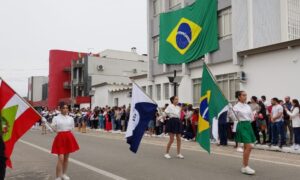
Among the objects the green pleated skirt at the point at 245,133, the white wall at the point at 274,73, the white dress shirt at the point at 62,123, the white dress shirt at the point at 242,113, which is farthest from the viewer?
the white wall at the point at 274,73

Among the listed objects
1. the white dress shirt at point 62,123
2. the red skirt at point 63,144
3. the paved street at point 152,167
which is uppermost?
the white dress shirt at point 62,123

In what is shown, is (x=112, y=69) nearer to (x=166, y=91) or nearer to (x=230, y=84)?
(x=166, y=91)

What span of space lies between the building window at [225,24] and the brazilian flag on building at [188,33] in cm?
32

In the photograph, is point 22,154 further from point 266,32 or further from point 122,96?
point 122,96

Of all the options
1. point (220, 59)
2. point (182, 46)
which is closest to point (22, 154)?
point (220, 59)

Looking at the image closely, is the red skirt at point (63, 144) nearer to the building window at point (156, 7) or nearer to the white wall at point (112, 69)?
the building window at point (156, 7)

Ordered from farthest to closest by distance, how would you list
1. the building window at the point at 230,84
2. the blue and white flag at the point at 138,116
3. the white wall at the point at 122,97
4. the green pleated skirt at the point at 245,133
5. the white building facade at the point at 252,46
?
the white wall at the point at 122,97, the building window at the point at 230,84, the white building facade at the point at 252,46, the blue and white flag at the point at 138,116, the green pleated skirt at the point at 245,133

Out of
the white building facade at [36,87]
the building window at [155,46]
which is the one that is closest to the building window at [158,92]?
the building window at [155,46]

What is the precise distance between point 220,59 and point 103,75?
35481mm

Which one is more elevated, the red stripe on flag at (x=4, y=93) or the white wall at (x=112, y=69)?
the white wall at (x=112, y=69)

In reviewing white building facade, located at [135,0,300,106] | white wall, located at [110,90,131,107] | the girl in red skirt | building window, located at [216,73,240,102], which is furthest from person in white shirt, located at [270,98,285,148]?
white wall, located at [110,90,131,107]

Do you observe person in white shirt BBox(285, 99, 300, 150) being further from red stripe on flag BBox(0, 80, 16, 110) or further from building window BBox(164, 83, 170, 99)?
building window BBox(164, 83, 170, 99)

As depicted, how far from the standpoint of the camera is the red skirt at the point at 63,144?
8523mm

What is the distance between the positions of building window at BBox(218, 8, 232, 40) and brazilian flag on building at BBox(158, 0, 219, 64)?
1.05 feet
